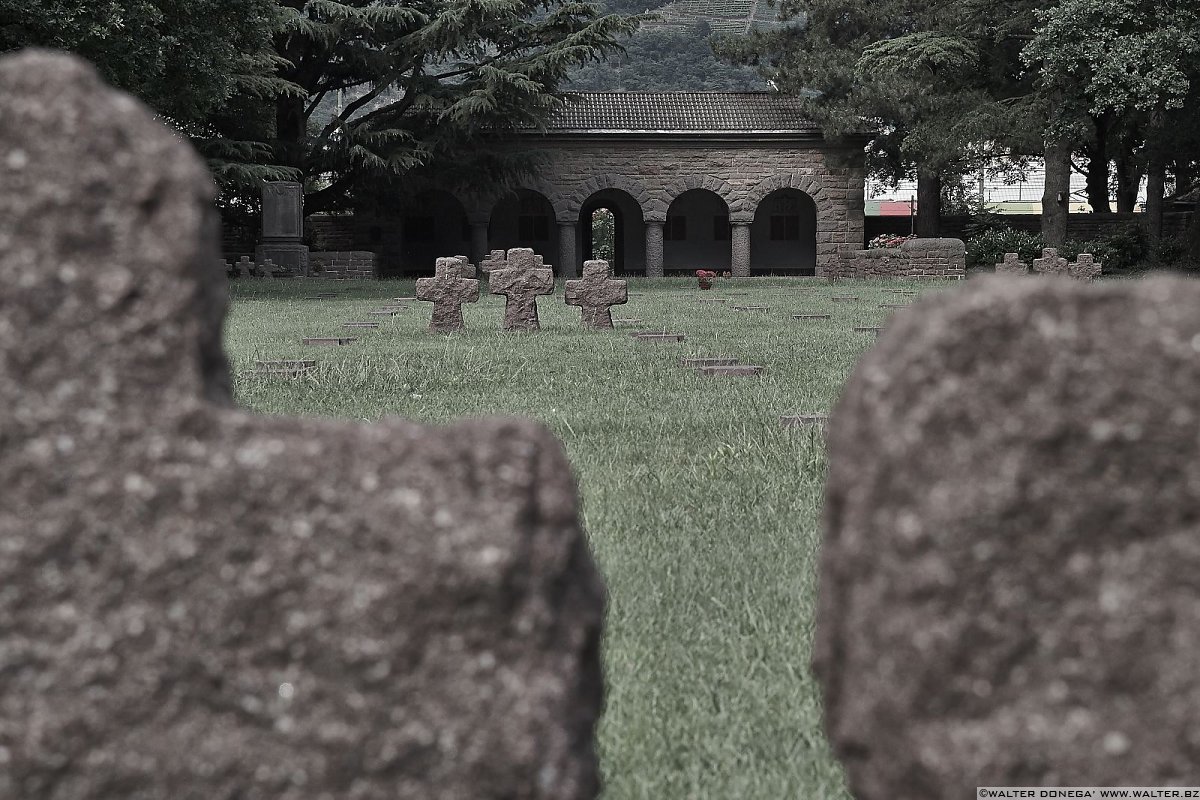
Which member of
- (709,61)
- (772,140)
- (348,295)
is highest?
(709,61)

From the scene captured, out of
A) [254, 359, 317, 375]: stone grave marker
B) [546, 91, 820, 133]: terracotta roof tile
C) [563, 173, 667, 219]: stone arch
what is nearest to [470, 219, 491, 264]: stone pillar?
[563, 173, 667, 219]: stone arch

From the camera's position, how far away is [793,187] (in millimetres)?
30391

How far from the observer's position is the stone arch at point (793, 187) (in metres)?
30.4

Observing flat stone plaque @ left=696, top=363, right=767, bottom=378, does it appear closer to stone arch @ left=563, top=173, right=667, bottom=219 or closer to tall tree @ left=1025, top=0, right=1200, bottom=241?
tall tree @ left=1025, top=0, right=1200, bottom=241

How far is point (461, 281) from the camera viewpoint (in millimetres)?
10273

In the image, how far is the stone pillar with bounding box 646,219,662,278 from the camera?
30.3m

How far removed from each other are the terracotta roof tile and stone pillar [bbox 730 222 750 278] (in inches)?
87.3

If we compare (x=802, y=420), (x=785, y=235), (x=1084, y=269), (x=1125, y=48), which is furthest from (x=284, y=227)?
(x=802, y=420)

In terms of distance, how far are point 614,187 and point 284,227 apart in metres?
9.12

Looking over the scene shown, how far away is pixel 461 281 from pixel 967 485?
9404mm

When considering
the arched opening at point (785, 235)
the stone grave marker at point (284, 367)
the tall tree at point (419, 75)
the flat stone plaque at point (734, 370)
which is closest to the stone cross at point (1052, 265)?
the tall tree at point (419, 75)

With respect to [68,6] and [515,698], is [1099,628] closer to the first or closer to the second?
[515,698]

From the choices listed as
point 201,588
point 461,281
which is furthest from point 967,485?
point 461,281

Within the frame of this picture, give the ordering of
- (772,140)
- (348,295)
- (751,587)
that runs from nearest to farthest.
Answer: (751,587), (348,295), (772,140)
